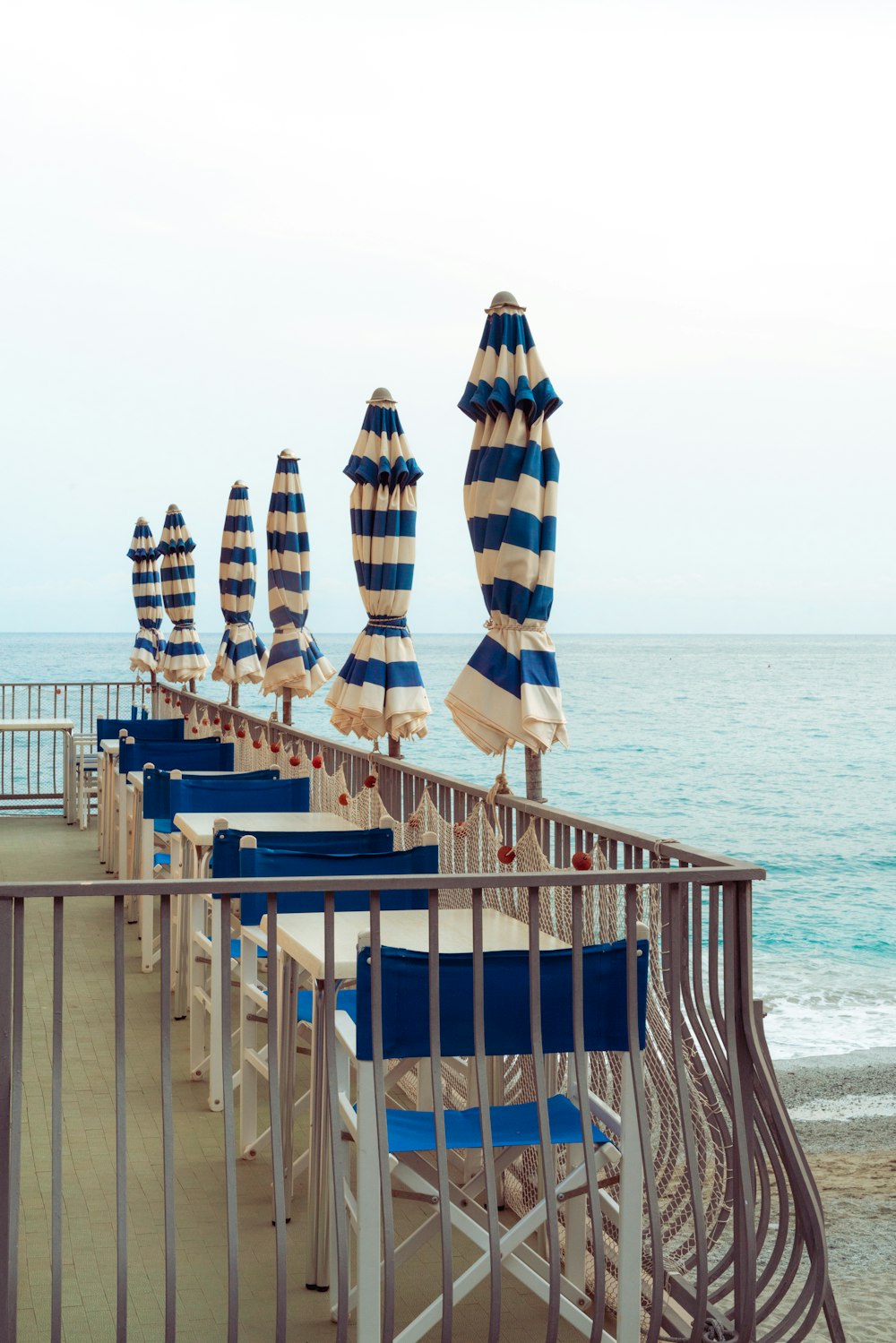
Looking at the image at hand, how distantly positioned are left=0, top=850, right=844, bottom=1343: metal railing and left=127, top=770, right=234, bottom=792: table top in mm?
3579

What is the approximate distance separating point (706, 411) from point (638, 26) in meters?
51.0

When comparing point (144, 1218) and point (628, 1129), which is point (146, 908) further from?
point (628, 1129)

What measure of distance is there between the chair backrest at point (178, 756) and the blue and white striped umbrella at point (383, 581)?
1225 millimetres

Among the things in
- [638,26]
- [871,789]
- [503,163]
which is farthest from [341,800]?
[503,163]

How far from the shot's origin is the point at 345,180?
43.9 m

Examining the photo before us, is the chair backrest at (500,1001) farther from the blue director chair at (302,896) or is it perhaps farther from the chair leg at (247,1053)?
the chair leg at (247,1053)

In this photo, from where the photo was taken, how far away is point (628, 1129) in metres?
2.79

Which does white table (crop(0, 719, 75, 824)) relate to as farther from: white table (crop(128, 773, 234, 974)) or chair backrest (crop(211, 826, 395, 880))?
chair backrest (crop(211, 826, 395, 880))

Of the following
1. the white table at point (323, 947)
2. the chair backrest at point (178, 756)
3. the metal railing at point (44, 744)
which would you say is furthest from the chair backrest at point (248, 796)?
the metal railing at point (44, 744)

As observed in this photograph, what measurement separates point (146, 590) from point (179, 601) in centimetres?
283

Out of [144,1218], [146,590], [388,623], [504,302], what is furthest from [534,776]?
[146,590]

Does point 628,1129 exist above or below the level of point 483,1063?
below

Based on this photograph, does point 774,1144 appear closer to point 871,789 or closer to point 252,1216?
point 252,1216

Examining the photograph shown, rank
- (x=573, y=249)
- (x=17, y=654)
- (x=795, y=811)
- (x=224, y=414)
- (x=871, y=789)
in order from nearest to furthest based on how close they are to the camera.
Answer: (x=795, y=811) → (x=871, y=789) → (x=573, y=249) → (x=224, y=414) → (x=17, y=654)
